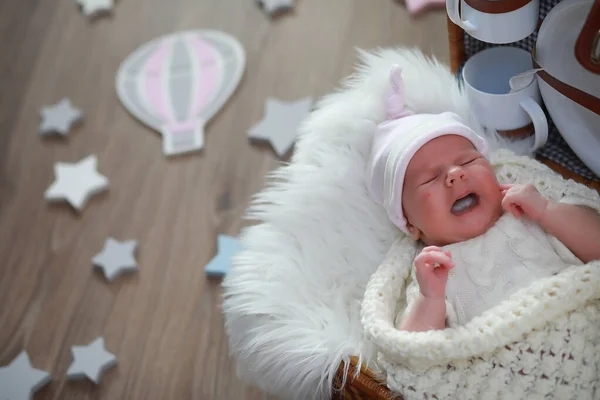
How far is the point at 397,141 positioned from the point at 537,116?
0.22 metres

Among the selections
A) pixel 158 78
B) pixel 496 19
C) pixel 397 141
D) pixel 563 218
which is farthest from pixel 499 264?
pixel 158 78

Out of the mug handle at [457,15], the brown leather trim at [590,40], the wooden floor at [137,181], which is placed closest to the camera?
the brown leather trim at [590,40]

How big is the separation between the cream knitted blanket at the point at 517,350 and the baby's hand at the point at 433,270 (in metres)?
0.06

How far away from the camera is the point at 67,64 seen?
181 centimetres

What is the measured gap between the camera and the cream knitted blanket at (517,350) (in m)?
0.83

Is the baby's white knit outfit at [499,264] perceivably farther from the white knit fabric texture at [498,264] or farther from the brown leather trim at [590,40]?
the brown leather trim at [590,40]

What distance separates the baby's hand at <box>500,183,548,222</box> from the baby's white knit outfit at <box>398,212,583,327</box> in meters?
0.02

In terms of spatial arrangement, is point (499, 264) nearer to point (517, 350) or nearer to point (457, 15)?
point (517, 350)

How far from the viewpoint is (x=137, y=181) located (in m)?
1.56

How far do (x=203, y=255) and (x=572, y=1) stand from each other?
0.86 metres

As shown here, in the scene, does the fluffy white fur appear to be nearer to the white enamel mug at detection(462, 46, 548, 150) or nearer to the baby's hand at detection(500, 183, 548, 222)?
the white enamel mug at detection(462, 46, 548, 150)

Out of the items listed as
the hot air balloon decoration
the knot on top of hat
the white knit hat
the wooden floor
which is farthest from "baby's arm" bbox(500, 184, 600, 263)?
the hot air balloon decoration

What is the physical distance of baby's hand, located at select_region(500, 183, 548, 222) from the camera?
36.5 inches

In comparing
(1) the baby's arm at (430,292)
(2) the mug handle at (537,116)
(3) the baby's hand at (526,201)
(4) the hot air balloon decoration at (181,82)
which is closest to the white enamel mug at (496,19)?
(2) the mug handle at (537,116)
